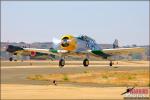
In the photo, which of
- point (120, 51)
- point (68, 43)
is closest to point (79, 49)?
point (68, 43)

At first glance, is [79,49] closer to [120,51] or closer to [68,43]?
[68,43]

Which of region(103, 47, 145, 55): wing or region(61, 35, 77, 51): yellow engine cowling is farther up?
region(61, 35, 77, 51): yellow engine cowling

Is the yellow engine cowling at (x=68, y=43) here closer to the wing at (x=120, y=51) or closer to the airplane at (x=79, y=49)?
the airplane at (x=79, y=49)

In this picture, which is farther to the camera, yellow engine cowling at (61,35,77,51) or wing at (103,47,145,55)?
wing at (103,47,145,55)

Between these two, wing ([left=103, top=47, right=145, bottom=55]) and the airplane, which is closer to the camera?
the airplane

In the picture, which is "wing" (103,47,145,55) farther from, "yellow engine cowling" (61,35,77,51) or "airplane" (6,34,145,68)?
"yellow engine cowling" (61,35,77,51)

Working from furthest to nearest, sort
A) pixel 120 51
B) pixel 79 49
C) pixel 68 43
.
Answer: pixel 120 51, pixel 79 49, pixel 68 43

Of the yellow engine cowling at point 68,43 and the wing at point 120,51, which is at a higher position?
the yellow engine cowling at point 68,43

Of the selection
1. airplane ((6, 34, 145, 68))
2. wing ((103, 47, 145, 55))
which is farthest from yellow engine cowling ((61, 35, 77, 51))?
wing ((103, 47, 145, 55))

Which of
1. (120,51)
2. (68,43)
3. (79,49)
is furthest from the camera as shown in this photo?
(120,51)

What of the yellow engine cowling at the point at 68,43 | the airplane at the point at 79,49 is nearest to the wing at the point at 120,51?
the airplane at the point at 79,49

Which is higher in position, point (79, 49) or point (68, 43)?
point (68, 43)

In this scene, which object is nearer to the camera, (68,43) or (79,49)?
(68,43)

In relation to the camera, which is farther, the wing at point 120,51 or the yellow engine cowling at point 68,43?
the wing at point 120,51
